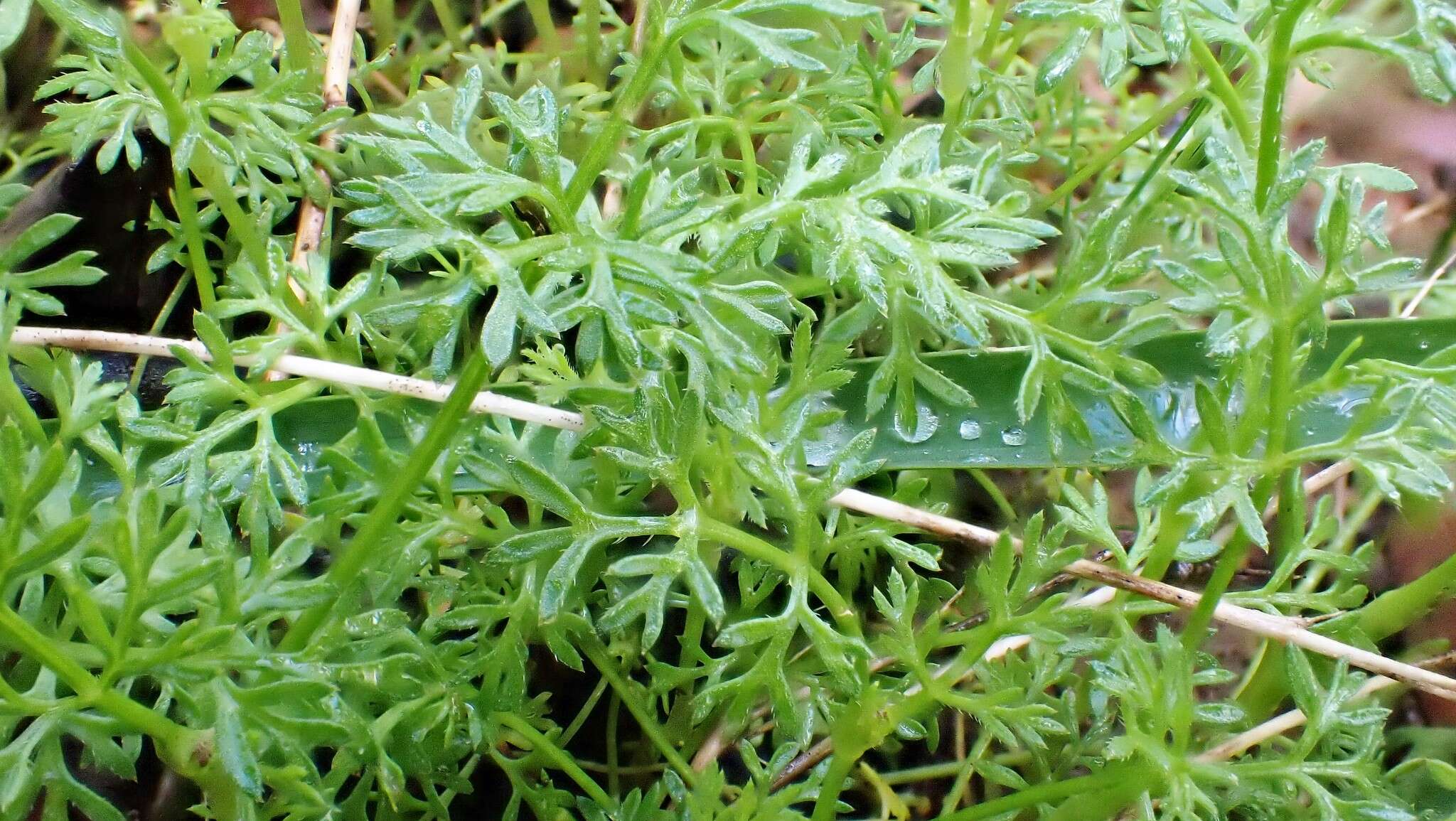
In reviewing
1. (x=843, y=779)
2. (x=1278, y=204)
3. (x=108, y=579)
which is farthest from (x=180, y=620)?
(x=1278, y=204)

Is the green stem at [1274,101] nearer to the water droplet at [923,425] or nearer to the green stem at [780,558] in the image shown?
the water droplet at [923,425]

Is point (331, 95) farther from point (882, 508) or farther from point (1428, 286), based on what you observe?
point (1428, 286)

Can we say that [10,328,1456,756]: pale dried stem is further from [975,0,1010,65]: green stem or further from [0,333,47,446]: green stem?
[975,0,1010,65]: green stem

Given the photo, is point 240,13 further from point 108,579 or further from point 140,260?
point 108,579

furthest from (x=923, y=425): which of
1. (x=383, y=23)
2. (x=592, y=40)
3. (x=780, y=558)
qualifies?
(x=383, y=23)

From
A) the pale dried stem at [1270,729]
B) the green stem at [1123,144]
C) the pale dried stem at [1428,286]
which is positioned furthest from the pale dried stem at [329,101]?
the pale dried stem at [1428,286]

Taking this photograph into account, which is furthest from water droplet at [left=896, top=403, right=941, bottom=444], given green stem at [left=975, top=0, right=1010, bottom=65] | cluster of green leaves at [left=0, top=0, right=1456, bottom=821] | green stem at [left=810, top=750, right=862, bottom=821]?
green stem at [left=975, top=0, right=1010, bottom=65]
